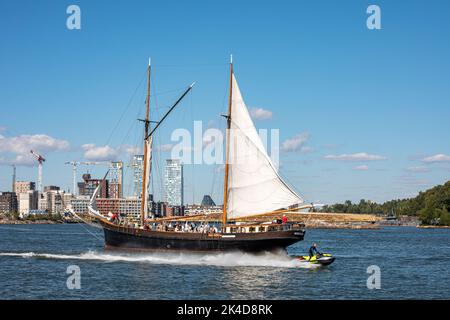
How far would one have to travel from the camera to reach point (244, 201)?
229ft

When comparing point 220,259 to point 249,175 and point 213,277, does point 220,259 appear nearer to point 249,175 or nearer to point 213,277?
point 249,175

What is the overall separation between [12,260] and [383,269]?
130 ft

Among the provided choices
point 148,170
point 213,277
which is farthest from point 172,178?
point 213,277

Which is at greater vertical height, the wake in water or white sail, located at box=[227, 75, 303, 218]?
white sail, located at box=[227, 75, 303, 218]

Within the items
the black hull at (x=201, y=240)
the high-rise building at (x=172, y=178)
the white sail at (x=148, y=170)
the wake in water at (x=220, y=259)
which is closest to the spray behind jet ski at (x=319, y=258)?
the wake in water at (x=220, y=259)

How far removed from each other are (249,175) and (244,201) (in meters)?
2.93

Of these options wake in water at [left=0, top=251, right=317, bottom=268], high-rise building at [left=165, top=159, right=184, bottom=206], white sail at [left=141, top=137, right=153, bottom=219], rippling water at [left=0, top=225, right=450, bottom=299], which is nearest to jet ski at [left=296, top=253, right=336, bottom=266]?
wake in water at [left=0, top=251, right=317, bottom=268]

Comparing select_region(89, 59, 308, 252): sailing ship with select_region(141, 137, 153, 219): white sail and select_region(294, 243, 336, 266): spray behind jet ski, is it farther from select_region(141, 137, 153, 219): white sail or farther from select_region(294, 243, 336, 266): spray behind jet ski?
select_region(141, 137, 153, 219): white sail

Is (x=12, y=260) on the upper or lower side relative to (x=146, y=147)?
lower

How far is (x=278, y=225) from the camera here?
68.1 metres

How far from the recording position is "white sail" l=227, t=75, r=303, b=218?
6838 cm

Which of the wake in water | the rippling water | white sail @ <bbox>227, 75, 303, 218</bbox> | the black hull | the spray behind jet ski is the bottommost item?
the rippling water

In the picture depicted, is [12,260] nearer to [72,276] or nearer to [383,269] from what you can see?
[72,276]
